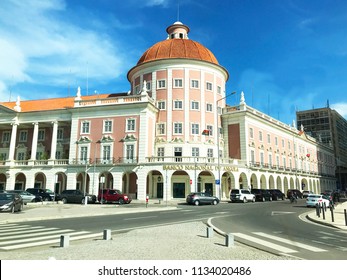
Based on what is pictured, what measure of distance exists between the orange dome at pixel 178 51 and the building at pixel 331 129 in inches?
2737

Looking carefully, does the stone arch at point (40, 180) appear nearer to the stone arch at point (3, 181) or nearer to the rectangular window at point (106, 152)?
the stone arch at point (3, 181)

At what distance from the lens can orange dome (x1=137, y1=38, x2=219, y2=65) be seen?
5322cm

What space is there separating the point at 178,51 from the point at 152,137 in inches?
635

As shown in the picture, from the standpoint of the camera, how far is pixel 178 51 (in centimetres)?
5366

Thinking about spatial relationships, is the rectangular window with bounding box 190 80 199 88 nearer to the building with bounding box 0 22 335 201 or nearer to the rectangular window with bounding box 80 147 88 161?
the building with bounding box 0 22 335 201

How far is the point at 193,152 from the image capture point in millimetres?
48469

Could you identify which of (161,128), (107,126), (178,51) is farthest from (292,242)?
(178,51)

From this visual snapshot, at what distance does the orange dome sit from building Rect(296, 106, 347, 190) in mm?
69527

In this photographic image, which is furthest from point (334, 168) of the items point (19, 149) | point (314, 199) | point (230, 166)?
point (19, 149)

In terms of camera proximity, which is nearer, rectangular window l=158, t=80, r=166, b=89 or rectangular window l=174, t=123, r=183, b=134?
rectangular window l=174, t=123, r=183, b=134

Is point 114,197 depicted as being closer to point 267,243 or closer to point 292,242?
point 267,243

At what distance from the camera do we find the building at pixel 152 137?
150 feet

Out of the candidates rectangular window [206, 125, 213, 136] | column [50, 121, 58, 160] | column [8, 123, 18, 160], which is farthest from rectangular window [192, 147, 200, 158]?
column [8, 123, 18, 160]

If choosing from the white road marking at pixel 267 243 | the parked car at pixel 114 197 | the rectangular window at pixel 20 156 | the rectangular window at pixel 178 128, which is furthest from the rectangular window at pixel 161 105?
the white road marking at pixel 267 243
